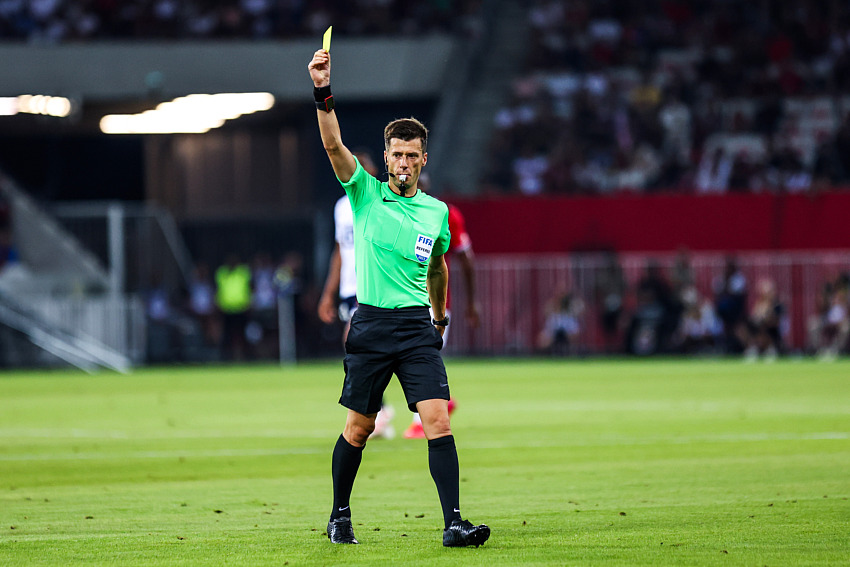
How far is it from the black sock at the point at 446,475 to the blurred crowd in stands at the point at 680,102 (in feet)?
85.4

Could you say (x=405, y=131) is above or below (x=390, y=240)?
above

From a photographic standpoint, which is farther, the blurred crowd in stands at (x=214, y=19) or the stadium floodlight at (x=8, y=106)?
the blurred crowd in stands at (x=214, y=19)

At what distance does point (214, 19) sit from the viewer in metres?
36.8

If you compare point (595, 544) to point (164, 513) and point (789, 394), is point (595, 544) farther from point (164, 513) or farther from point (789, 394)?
point (789, 394)

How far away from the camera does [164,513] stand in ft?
29.0

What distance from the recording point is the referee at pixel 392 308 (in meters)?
7.32

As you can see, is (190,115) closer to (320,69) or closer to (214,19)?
(214,19)

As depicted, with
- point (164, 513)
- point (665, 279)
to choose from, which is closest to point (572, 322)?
point (665, 279)

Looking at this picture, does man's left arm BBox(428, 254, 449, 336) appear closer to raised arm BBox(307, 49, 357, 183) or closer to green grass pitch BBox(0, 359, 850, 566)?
raised arm BBox(307, 49, 357, 183)

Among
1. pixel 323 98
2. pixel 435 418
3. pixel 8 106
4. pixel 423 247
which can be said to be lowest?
pixel 435 418

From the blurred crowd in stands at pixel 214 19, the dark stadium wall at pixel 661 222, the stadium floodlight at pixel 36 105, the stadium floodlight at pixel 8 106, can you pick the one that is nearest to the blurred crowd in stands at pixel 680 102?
the dark stadium wall at pixel 661 222

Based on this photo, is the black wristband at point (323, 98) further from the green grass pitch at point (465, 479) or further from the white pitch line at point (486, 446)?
the white pitch line at point (486, 446)

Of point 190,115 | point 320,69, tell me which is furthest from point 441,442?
point 190,115

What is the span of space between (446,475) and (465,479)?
10.9 ft
